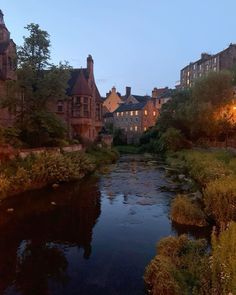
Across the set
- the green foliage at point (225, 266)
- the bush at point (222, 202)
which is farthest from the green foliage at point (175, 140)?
the green foliage at point (225, 266)

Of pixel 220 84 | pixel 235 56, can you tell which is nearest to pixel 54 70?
pixel 220 84

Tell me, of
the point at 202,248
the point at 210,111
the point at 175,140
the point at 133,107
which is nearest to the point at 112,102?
the point at 133,107

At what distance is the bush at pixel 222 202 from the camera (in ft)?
49.5

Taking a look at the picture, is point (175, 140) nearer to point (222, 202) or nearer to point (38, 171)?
point (38, 171)

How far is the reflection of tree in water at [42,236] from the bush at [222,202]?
242 inches

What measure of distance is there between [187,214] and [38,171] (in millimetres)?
14229

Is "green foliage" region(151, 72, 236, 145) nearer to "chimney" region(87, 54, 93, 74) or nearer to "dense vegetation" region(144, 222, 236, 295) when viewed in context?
"chimney" region(87, 54, 93, 74)

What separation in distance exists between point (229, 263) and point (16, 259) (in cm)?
862

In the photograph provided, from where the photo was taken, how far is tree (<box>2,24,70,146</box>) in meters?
32.2

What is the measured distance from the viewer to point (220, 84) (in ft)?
159

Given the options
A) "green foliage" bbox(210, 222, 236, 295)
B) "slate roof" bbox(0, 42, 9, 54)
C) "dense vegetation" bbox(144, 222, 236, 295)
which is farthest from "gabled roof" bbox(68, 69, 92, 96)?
"green foliage" bbox(210, 222, 236, 295)

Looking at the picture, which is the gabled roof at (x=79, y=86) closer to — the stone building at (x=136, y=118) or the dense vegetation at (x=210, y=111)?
the dense vegetation at (x=210, y=111)

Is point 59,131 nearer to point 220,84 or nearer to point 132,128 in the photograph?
point 220,84

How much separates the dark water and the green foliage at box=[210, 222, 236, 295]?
10.0 feet
